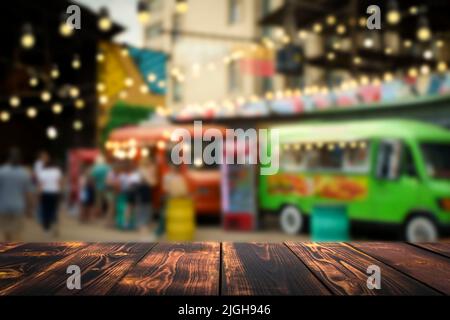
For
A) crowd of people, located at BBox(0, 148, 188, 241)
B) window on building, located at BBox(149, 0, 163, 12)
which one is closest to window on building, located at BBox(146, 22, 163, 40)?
window on building, located at BBox(149, 0, 163, 12)

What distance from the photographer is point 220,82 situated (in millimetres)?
22969

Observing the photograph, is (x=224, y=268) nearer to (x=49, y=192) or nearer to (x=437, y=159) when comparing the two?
(x=49, y=192)

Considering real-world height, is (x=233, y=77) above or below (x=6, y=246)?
above

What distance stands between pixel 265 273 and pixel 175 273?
0.89ft

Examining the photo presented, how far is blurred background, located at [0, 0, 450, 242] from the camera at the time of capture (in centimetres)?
962

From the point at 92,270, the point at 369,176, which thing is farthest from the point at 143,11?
the point at 369,176

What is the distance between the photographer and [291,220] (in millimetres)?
11906

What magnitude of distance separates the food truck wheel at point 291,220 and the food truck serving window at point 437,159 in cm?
336

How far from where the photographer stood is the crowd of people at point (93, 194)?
757cm

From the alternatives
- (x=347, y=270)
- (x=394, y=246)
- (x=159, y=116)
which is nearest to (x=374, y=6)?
(x=394, y=246)

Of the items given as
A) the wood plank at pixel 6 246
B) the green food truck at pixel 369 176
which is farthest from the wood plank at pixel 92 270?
the green food truck at pixel 369 176

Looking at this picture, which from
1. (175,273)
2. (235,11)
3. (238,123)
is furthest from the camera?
(235,11)

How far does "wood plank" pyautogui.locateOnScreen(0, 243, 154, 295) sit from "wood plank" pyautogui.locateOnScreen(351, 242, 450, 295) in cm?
87
